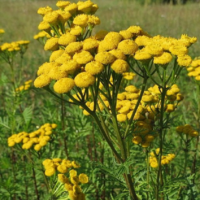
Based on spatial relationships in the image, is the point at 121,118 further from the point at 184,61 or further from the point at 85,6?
the point at 85,6

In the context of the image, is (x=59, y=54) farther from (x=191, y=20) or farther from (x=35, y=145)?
(x=191, y=20)

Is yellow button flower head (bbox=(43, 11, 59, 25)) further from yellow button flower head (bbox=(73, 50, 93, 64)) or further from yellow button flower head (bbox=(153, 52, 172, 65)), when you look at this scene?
yellow button flower head (bbox=(153, 52, 172, 65))

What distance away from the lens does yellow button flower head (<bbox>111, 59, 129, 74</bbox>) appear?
1.73 meters

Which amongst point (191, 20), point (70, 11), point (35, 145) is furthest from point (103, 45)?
point (191, 20)

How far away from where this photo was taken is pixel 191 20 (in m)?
9.80

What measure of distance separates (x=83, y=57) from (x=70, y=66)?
3.9 inches

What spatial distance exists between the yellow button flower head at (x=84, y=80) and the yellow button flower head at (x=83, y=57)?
9cm

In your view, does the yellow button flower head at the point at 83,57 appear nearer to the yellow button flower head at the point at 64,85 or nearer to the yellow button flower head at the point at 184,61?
the yellow button flower head at the point at 64,85

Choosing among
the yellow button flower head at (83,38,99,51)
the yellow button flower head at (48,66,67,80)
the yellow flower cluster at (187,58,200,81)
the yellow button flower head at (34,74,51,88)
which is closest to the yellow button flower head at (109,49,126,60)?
the yellow button flower head at (83,38,99,51)

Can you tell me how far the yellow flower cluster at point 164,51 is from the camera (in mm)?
1796

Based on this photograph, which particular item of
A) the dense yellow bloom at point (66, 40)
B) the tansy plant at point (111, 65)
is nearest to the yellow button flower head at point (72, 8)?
the tansy plant at point (111, 65)

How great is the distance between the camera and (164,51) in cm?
193

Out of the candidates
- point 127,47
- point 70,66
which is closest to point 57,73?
point 70,66

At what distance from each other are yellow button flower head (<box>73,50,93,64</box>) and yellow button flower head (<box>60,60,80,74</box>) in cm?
3
